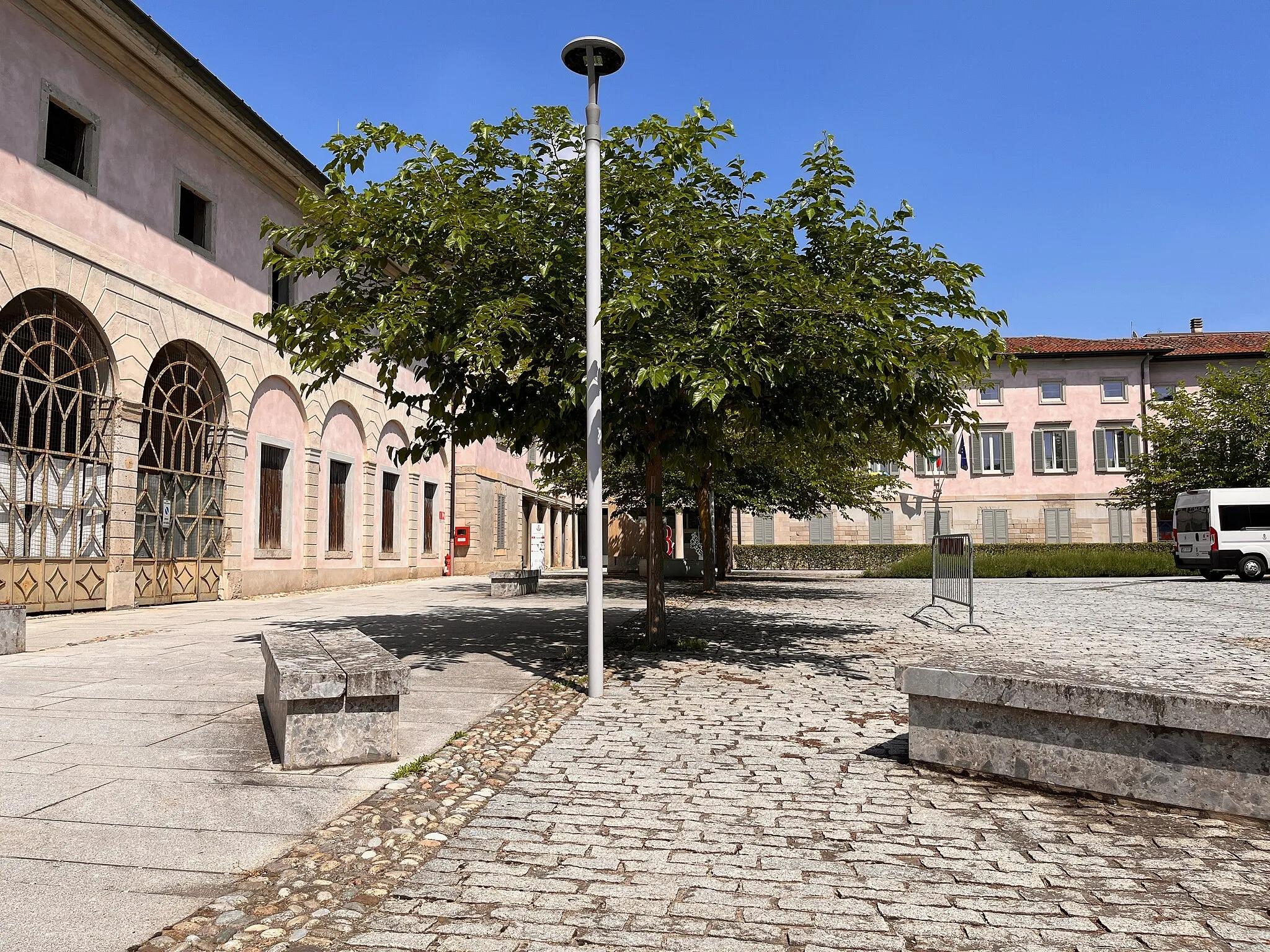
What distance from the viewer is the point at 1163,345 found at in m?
45.6

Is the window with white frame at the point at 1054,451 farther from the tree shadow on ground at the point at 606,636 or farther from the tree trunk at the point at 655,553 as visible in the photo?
the tree trunk at the point at 655,553

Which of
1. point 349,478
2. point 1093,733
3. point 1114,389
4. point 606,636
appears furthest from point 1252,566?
point 1093,733

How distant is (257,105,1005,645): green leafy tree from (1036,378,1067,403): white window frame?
38.5 metres

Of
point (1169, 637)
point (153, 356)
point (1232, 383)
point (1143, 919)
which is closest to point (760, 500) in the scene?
point (1169, 637)

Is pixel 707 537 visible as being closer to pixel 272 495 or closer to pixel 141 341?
pixel 272 495

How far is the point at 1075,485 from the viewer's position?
143ft

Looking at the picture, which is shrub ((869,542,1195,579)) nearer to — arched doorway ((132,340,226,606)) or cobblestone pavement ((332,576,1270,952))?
arched doorway ((132,340,226,606))

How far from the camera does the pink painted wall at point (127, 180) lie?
13180mm

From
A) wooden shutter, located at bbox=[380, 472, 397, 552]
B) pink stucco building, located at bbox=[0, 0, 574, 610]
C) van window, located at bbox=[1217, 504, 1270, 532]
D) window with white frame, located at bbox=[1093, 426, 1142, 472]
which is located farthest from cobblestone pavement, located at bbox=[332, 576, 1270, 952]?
window with white frame, located at bbox=[1093, 426, 1142, 472]

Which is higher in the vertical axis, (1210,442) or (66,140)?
(66,140)

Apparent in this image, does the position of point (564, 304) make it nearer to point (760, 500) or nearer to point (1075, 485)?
point (760, 500)

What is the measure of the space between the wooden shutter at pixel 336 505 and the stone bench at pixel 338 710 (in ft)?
59.9

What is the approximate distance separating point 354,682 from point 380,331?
3580 millimetres

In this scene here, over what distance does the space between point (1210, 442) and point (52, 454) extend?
36.7 meters
